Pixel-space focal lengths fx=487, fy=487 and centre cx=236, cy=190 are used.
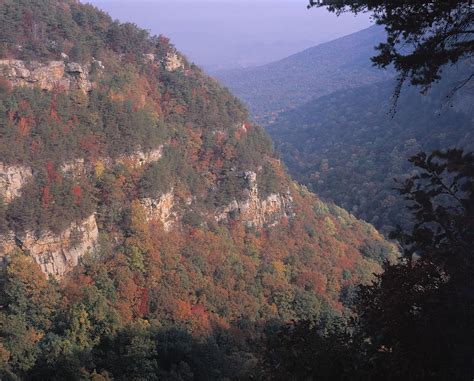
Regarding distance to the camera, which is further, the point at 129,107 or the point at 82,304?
the point at 129,107

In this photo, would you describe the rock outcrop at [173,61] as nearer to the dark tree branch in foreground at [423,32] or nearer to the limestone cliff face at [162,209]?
the limestone cliff face at [162,209]

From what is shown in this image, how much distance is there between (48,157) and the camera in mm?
Result: 30141

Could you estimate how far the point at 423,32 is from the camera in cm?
840

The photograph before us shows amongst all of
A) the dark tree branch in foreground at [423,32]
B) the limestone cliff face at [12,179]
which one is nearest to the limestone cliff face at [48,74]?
the limestone cliff face at [12,179]

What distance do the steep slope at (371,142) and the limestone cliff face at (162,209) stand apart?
81.3 feet

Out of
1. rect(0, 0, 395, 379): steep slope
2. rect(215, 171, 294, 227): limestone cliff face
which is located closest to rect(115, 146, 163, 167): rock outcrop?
rect(0, 0, 395, 379): steep slope

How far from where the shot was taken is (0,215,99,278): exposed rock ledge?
88.6 feet

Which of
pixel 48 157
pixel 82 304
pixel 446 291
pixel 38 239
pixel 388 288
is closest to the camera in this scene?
pixel 446 291

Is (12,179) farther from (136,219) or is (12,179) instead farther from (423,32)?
(423,32)

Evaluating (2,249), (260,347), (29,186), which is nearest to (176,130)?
(29,186)

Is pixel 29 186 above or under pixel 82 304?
above

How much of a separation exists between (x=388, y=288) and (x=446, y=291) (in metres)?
0.98

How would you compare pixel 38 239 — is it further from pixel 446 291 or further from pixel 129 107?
pixel 446 291

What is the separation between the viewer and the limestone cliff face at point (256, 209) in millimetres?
42938
